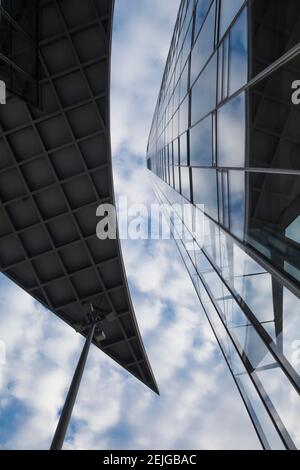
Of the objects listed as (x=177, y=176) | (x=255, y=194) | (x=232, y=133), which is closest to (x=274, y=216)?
(x=255, y=194)

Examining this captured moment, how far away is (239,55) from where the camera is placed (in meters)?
8.03

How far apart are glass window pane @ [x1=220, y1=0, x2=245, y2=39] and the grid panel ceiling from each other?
12.6 metres

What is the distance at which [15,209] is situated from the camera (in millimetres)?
25156

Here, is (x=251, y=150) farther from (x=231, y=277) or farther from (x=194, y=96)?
(x=194, y=96)

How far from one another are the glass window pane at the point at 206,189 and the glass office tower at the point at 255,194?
0.11 feet

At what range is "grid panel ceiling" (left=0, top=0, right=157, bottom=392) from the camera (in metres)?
21.5

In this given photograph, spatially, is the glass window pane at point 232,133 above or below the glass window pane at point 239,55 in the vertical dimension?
below

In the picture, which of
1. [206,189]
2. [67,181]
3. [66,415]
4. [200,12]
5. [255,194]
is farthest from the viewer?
[67,181]

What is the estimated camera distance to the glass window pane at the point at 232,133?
787 cm

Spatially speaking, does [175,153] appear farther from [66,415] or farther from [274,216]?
[66,415]

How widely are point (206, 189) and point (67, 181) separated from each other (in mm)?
15356

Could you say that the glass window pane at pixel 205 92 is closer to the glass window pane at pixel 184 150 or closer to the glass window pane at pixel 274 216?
the glass window pane at pixel 184 150

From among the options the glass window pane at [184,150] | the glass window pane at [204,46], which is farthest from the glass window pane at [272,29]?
the glass window pane at [184,150]
